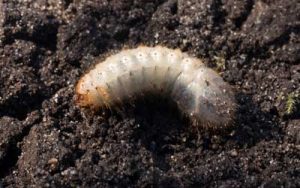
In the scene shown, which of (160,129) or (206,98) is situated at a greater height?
(206,98)

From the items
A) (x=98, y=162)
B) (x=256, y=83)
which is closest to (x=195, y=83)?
(x=256, y=83)

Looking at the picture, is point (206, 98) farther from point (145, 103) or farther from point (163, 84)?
point (145, 103)

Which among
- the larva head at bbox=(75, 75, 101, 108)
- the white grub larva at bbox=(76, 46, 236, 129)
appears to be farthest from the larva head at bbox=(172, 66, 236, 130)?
the larva head at bbox=(75, 75, 101, 108)

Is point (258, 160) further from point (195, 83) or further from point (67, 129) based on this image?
point (67, 129)

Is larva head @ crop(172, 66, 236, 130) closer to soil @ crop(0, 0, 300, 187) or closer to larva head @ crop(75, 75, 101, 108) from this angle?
soil @ crop(0, 0, 300, 187)

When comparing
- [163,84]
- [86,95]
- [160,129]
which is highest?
[163,84]

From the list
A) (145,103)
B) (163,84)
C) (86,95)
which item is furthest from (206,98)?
(86,95)

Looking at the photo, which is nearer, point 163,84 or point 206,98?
point 206,98
